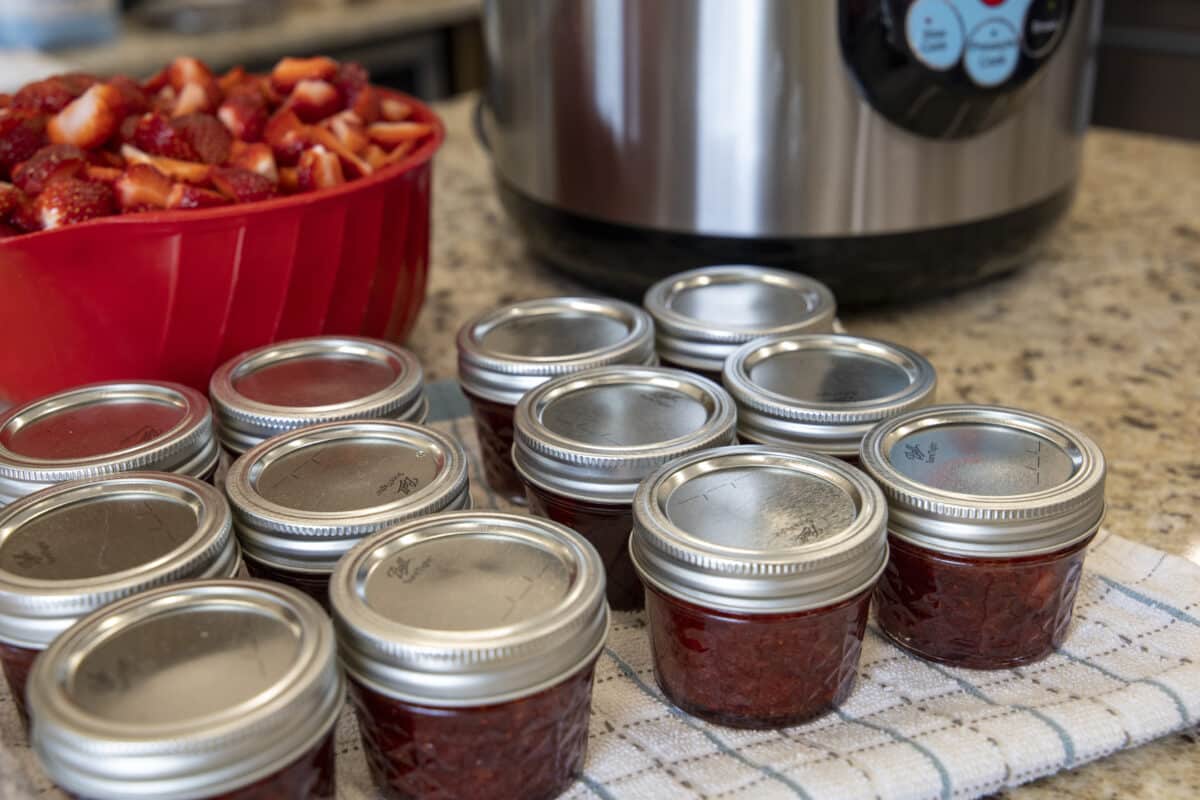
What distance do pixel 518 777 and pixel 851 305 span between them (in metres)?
0.67

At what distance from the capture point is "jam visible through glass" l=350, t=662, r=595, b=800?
1.85ft

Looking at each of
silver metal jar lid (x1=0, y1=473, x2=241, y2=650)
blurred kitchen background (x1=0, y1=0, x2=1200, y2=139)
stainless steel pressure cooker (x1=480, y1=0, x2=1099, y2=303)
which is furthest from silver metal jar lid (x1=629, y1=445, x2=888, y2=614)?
blurred kitchen background (x1=0, y1=0, x2=1200, y2=139)

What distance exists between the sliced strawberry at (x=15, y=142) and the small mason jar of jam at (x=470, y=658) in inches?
20.5

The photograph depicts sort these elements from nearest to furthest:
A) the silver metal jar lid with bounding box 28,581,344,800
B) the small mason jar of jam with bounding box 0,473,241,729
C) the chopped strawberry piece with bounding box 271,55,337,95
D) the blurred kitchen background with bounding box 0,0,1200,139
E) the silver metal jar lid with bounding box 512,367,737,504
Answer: the silver metal jar lid with bounding box 28,581,344,800 < the small mason jar of jam with bounding box 0,473,241,729 < the silver metal jar lid with bounding box 512,367,737,504 < the chopped strawberry piece with bounding box 271,55,337,95 < the blurred kitchen background with bounding box 0,0,1200,139

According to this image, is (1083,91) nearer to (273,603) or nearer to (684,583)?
(684,583)

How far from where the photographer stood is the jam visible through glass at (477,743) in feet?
1.85

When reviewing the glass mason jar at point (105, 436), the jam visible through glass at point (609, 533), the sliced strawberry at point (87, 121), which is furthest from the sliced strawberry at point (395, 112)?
the jam visible through glass at point (609, 533)

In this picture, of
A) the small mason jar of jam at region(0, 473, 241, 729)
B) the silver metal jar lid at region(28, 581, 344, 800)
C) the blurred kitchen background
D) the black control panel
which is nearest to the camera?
the silver metal jar lid at region(28, 581, 344, 800)

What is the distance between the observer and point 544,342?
0.91 metres

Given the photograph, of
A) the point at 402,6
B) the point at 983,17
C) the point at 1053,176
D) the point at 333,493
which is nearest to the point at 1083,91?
the point at 1053,176

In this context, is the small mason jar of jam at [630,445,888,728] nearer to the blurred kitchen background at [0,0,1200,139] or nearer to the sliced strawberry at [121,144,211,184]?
the sliced strawberry at [121,144,211,184]

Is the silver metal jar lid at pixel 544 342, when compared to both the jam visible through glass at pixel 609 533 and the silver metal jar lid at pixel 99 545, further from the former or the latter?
the silver metal jar lid at pixel 99 545

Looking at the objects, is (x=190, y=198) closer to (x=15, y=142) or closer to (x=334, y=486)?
(x=15, y=142)

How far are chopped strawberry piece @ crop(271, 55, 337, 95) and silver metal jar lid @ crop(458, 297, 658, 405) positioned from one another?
299mm
